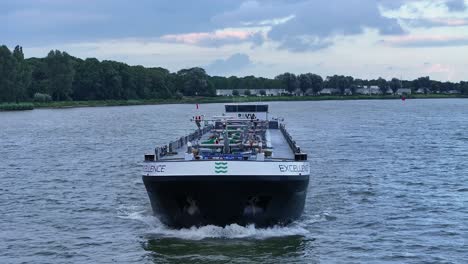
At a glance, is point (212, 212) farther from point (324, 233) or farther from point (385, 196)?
point (385, 196)

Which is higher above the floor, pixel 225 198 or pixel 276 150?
pixel 276 150

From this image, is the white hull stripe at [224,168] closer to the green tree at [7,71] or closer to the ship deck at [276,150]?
the ship deck at [276,150]

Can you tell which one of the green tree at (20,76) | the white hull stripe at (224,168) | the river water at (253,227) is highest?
the green tree at (20,76)

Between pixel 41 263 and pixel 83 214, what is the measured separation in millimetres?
7676

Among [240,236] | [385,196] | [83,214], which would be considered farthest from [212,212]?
[385,196]

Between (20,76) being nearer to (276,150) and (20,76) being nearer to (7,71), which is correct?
(7,71)

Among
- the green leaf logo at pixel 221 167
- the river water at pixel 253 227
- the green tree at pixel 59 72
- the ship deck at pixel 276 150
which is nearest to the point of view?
the green leaf logo at pixel 221 167

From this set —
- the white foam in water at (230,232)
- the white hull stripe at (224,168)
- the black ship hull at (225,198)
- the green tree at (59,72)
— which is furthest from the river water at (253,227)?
the green tree at (59,72)

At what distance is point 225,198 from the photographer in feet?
79.4

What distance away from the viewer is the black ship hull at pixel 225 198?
24.0 metres

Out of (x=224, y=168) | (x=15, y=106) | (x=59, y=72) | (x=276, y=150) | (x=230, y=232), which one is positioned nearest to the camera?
(x=224, y=168)

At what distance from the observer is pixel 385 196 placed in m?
35.2

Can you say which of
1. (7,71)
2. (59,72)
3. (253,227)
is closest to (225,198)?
(253,227)

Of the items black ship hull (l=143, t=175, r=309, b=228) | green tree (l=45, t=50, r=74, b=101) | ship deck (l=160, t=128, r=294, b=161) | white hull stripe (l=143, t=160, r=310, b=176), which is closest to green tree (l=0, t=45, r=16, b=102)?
green tree (l=45, t=50, r=74, b=101)
